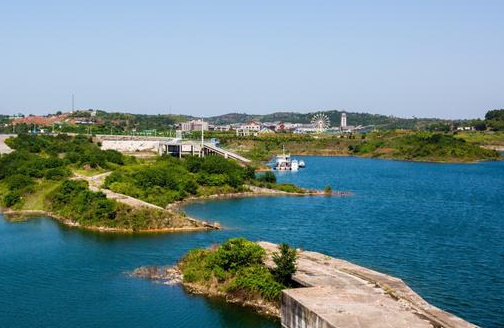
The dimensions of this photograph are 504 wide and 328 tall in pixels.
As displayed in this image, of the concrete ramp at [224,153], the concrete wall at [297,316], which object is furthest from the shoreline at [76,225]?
the concrete ramp at [224,153]

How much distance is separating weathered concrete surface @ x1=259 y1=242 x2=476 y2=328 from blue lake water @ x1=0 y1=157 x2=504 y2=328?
2.47 m

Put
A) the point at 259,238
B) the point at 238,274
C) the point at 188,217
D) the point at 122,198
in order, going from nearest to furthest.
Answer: the point at 238,274
the point at 259,238
the point at 188,217
the point at 122,198

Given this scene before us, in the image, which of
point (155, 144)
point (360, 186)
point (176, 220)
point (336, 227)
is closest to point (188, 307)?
point (176, 220)

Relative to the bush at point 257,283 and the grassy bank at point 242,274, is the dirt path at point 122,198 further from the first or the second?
the bush at point 257,283

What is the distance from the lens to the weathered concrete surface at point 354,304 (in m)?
22.6

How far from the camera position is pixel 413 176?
90875 millimetres

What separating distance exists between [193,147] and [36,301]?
2661 inches

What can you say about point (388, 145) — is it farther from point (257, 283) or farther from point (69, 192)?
point (257, 283)

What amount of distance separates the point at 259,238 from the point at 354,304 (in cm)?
1876

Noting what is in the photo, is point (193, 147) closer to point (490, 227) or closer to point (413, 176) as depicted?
point (413, 176)

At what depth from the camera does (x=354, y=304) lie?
24.5 m

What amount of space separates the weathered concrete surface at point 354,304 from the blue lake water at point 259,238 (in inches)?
97.3

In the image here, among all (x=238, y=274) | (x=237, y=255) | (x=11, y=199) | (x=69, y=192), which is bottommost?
(x=11, y=199)

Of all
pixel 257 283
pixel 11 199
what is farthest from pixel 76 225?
pixel 257 283
